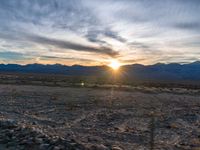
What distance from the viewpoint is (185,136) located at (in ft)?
53.4

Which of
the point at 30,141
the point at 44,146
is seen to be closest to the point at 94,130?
the point at 30,141

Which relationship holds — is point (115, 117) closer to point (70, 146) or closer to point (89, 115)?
point (89, 115)

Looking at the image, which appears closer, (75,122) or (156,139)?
(156,139)

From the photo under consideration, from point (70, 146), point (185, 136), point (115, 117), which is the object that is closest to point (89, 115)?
point (115, 117)

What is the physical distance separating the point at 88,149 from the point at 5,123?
5.73 meters

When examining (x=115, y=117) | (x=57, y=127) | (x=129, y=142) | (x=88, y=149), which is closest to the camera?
(x=88, y=149)

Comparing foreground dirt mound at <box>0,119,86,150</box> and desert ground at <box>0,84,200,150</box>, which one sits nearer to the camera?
foreground dirt mound at <box>0,119,86,150</box>

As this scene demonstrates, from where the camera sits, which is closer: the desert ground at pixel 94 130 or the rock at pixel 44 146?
the rock at pixel 44 146

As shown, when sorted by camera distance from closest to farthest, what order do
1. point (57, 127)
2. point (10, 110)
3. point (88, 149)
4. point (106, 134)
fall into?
point (88, 149)
point (106, 134)
point (57, 127)
point (10, 110)

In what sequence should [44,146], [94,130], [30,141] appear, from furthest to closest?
1. [94,130]
2. [30,141]
3. [44,146]

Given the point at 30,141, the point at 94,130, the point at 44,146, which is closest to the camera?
the point at 44,146

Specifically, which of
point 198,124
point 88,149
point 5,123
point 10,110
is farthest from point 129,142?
point 10,110

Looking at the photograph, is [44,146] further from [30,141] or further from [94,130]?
[94,130]

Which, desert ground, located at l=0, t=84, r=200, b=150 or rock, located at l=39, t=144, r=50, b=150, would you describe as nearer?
rock, located at l=39, t=144, r=50, b=150
